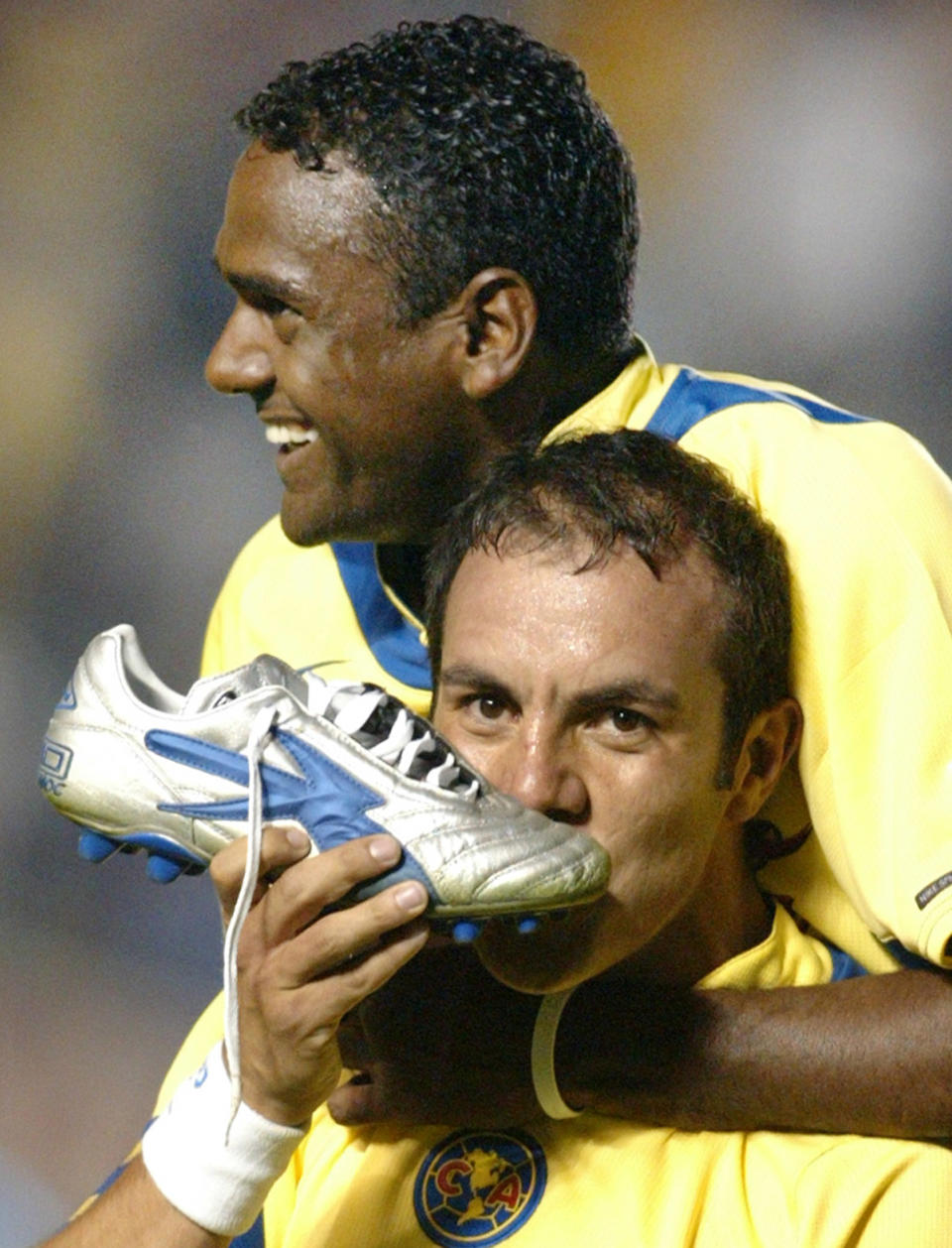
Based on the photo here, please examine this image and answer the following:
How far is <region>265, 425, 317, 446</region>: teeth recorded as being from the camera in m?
1.24

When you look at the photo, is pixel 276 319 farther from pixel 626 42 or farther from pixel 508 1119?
pixel 626 42

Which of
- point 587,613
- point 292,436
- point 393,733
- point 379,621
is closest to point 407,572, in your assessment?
point 379,621

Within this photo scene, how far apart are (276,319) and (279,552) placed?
28cm

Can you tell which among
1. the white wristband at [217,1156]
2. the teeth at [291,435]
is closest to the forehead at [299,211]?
the teeth at [291,435]

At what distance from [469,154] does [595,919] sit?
54cm

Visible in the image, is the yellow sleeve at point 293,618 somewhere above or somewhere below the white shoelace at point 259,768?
below

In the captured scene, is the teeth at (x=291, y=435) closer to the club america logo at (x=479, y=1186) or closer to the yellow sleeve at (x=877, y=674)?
the yellow sleeve at (x=877, y=674)

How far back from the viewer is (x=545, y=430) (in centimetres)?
126

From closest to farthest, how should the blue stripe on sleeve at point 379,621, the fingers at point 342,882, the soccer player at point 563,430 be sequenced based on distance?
1. the fingers at point 342,882
2. the soccer player at point 563,430
3. the blue stripe on sleeve at point 379,621

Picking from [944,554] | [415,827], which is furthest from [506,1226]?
[944,554]

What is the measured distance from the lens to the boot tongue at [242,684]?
0.88 metres

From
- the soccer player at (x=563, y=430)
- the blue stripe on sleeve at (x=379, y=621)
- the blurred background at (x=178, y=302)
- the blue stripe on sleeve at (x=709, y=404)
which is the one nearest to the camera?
the soccer player at (x=563, y=430)

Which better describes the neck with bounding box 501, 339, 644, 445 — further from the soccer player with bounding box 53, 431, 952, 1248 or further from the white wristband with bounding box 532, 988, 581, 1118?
the white wristband with bounding box 532, 988, 581, 1118

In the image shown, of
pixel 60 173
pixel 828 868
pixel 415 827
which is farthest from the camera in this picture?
pixel 60 173
